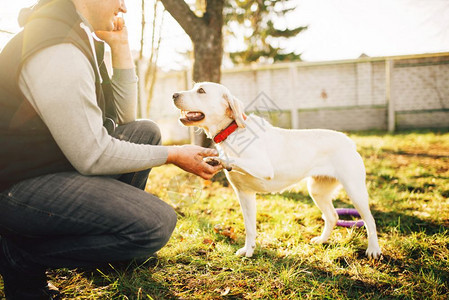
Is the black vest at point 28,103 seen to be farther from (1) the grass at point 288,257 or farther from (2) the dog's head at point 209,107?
(2) the dog's head at point 209,107

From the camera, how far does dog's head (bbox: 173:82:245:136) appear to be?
2.38 metres

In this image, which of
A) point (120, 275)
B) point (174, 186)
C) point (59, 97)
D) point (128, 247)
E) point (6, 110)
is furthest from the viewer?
point (174, 186)

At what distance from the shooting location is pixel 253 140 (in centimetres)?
238

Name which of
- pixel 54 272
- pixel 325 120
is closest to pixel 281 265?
pixel 54 272

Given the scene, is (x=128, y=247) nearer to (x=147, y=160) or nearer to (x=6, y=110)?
(x=147, y=160)

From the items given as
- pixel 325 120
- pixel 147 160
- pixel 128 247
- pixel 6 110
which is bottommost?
pixel 325 120

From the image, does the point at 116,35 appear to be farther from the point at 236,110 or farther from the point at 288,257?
the point at 288,257

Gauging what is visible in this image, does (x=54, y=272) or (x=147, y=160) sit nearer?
(x=147, y=160)

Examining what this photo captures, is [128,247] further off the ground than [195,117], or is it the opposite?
[195,117]

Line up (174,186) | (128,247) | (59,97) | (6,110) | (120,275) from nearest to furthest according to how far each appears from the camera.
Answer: (59,97)
(6,110)
(128,247)
(120,275)
(174,186)

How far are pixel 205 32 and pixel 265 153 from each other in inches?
105

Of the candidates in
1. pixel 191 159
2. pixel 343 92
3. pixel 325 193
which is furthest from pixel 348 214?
pixel 343 92

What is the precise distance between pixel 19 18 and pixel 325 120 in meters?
10.3

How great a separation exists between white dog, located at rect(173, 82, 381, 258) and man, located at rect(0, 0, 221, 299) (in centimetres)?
81
